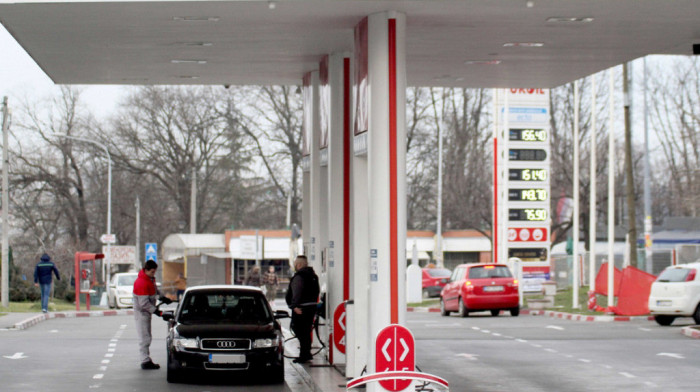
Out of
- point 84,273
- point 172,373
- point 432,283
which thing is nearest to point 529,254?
point 432,283

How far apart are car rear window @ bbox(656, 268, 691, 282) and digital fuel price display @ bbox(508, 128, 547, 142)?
1227 cm

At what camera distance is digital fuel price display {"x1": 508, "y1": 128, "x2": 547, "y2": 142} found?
39562mm

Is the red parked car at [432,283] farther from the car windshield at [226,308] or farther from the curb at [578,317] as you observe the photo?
the car windshield at [226,308]

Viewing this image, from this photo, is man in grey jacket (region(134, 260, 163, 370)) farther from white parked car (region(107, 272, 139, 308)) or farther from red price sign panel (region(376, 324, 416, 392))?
white parked car (region(107, 272, 139, 308))

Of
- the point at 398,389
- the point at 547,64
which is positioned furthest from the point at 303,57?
the point at 398,389

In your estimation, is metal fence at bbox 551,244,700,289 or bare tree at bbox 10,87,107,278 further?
bare tree at bbox 10,87,107,278

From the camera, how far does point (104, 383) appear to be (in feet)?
Result: 52.7

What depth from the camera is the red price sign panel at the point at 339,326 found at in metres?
17.4

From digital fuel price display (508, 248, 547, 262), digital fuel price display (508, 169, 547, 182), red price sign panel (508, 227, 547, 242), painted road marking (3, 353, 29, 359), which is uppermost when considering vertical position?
digital fuel price display (508, 169, 547, 182)

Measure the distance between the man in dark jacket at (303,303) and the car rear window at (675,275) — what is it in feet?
40.5

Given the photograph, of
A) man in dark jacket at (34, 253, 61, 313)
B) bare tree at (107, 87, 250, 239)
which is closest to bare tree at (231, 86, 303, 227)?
bare tree at (107, 87, 250, 239)

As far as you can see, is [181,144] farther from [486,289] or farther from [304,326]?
[304,326]

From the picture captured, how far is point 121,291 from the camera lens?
1804 inches

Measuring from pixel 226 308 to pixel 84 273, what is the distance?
30.4m
